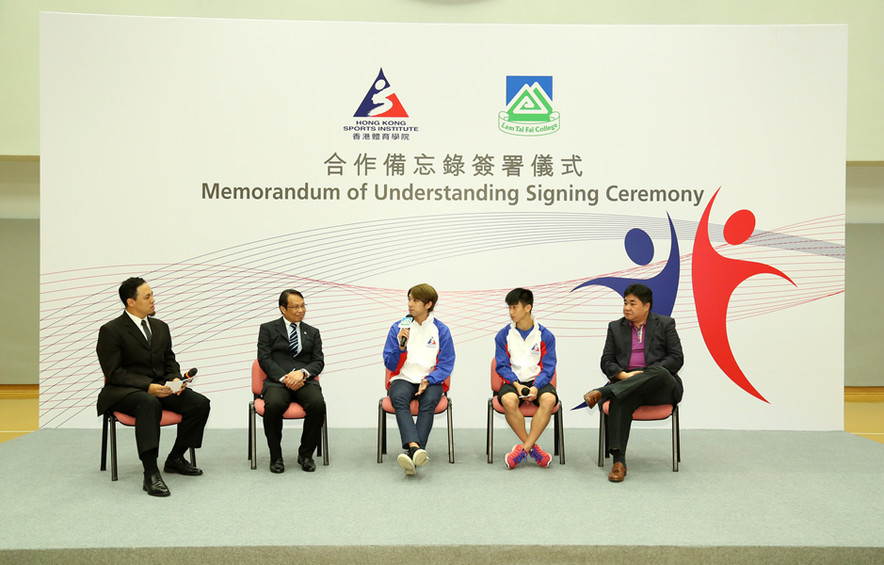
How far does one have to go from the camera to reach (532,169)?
5.05 m

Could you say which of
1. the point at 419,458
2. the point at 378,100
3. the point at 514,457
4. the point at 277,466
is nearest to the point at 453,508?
the point at 419,458

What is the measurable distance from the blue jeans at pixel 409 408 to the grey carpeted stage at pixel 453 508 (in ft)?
0.71

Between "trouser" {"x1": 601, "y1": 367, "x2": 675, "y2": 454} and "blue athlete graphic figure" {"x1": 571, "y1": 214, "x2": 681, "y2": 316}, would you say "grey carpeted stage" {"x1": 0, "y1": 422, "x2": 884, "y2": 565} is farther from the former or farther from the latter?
"blue athlete graphic figure" {"x1": 571, "y1": 214, "x2": 681, "y2": 316}

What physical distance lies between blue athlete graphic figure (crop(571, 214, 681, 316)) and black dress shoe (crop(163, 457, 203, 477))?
3.22m

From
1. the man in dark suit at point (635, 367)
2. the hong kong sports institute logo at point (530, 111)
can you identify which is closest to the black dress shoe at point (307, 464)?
the man in dark suit at point (635, 367)

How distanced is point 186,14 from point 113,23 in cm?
131

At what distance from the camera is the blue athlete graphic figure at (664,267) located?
199 inches

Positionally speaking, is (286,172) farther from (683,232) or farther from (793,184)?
(793,184)

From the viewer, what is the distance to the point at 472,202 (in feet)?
16.6

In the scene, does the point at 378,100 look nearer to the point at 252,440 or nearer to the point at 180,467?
the point at 252,440

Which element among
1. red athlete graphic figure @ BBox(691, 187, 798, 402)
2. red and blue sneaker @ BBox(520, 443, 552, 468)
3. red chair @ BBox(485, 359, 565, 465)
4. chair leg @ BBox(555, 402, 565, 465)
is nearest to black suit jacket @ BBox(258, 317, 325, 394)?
red chair @ BBox(485, 359, 565, 465)

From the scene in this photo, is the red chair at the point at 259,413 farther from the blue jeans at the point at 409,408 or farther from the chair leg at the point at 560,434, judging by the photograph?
the chair leg at the point at 560,434

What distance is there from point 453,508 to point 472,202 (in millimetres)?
2577

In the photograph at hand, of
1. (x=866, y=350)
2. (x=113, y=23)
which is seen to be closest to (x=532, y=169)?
(x=113, y=23)
